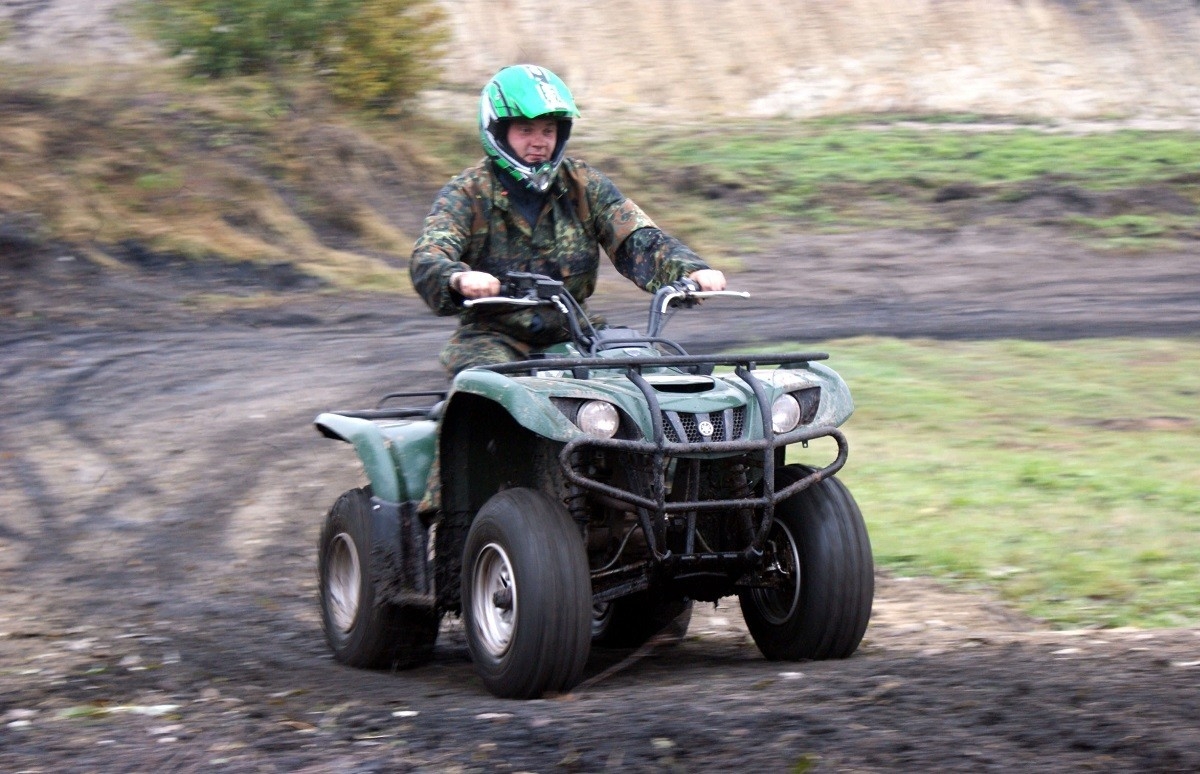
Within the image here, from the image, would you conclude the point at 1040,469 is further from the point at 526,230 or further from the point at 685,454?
the point at 685,454

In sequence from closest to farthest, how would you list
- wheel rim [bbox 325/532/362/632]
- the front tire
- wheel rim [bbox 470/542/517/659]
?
the front tire → wheel rim [bbox 470/542/517/659] → wheel rim [bbox 325/532/362/632]

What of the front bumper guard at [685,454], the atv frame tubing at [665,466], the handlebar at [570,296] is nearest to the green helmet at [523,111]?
the handlebar at [570,296]

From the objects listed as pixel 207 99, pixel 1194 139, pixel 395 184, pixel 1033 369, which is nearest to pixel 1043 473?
pixel 1033 369

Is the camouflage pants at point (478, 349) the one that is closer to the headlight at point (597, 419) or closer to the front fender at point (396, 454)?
the front fender at point (396, 454)

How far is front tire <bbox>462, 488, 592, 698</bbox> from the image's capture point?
16.9 feet

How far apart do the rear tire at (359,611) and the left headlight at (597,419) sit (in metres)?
1.31

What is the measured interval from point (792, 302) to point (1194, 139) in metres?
10.4

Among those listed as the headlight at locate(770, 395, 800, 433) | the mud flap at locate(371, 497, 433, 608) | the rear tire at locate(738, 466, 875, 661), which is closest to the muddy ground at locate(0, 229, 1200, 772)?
the rear tire at locate(738, 466, 875, 661)

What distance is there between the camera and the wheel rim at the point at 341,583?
6547 mm

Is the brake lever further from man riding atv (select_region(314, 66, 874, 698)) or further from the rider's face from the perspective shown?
the rider's face

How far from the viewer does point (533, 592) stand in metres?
5.12

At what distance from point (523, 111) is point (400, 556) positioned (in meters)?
1.76

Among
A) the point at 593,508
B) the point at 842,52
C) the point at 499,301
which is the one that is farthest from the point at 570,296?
the point at 842,52

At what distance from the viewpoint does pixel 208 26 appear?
20.9 meters
